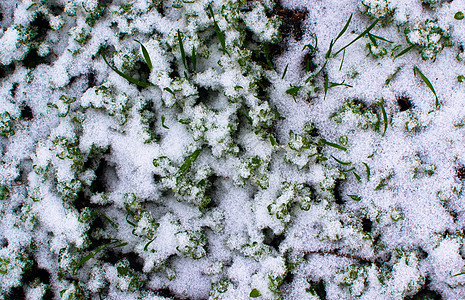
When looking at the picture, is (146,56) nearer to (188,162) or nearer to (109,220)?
(188,162)

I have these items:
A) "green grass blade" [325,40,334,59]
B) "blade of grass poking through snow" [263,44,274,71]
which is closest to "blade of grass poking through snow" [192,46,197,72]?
"blade of grass poking through snow" [263,44,274,71]

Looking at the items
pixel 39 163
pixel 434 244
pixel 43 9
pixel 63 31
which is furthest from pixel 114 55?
pixel 434 244

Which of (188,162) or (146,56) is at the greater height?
(146,56)

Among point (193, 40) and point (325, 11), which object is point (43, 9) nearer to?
point (193, 40)

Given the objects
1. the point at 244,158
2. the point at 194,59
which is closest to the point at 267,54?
the point at 194,59

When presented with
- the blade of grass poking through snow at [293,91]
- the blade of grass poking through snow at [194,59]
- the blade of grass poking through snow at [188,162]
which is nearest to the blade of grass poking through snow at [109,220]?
the blade of grass poking through snow at [188,162]

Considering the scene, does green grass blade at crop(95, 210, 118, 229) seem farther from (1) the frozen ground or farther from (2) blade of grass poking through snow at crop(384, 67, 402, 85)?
(2) blade of grass poking through snow at crop(384, 67, 402, 85)

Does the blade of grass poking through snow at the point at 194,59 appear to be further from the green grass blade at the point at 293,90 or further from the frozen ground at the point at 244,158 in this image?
the green grass blade at the point at 293,90
